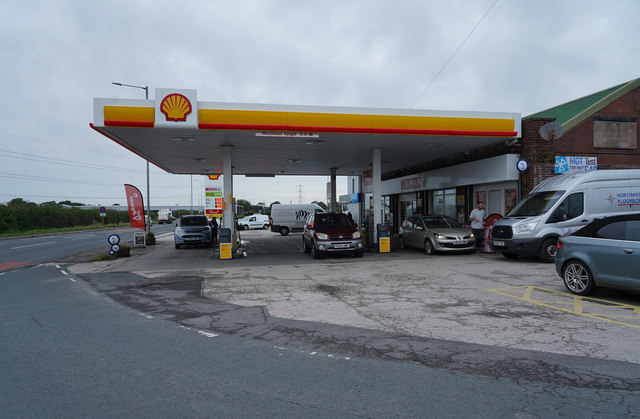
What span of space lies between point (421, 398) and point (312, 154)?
16.5 meters

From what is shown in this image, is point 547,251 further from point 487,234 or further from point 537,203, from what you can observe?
point 487,234

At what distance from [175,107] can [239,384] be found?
10.6m

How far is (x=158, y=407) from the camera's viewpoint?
138 inches

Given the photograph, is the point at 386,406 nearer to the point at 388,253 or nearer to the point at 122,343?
the point at 122,343

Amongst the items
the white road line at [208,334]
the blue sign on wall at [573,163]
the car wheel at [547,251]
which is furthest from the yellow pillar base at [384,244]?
the white road line at [208,334]

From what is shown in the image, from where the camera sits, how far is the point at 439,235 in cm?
1518

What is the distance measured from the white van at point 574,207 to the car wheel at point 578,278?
4.55 meters

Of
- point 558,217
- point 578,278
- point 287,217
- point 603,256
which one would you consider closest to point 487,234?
point 558,217

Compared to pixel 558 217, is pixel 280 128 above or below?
above

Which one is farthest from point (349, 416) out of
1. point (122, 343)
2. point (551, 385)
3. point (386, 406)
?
point (122, 343)

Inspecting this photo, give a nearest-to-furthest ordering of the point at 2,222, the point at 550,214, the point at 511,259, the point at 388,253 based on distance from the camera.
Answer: the point at 550,214, the point at 511,259, the point at 388,253, the point at 2,222

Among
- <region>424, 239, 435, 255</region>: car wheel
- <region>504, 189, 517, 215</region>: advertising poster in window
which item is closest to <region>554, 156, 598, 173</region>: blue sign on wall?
<region>504, 189, 517, 215</region>: advertising poster in window

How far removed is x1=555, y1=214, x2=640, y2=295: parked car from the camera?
6.80m

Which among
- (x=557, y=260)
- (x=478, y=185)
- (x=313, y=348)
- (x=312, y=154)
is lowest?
(x=313, y=348)
